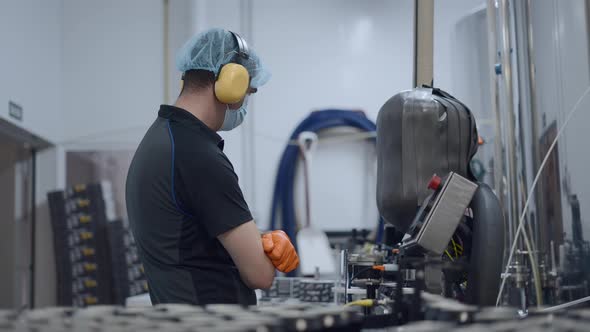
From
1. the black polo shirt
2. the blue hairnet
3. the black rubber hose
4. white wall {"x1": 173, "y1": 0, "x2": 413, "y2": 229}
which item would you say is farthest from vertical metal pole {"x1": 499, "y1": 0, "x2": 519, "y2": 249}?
white wall {"x1": 173, "y1": 0, "x2": 413, "y2": 229}

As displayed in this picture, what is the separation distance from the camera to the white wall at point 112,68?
4336 mm

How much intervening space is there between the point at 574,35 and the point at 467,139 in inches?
16.6

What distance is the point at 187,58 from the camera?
63.5 inches

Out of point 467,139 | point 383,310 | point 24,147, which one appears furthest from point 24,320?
point 24,147

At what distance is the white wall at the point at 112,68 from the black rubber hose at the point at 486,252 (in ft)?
10.9

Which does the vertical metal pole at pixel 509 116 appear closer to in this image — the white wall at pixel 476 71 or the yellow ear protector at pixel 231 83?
the white wall at pixel 476 71

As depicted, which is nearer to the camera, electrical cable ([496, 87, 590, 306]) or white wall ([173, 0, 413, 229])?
electrical cable ([496, 87, 590, 306])

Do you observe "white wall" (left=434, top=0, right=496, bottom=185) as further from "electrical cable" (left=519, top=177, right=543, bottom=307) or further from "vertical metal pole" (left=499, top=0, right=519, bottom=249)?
"electrical cable" (left=519, top=177, right=543, bottom=307)

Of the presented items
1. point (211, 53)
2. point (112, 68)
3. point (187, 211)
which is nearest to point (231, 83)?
Answer: point (211, 53)

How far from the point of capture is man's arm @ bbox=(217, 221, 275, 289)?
1.37 meters

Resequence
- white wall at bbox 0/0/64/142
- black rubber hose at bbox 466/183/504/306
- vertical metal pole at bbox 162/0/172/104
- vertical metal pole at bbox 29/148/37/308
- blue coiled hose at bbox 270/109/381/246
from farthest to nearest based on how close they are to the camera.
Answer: blue coiled hose at bbox 270/109/381/246, vertical metal pole at bbox 162/0/172/104, vertical metal pole at bbox 29/148/37/308, white wall at bbox 0/0/64/142, black rubber hose at bbox 466/183/504/306

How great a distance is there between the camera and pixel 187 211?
1428 millimetres

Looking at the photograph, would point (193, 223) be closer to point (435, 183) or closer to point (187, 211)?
point (187, 211)

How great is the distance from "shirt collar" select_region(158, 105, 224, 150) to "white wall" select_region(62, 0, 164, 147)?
115 inches
